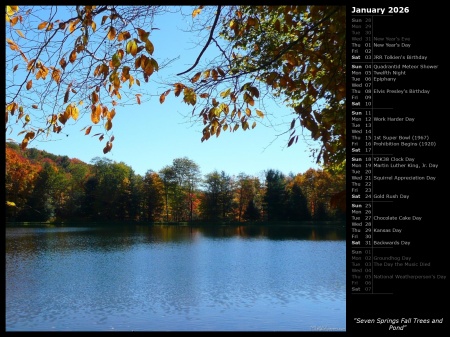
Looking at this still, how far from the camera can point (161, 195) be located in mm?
41875

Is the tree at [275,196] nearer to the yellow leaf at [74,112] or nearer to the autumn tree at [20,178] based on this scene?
the autumn tree at [20,178]

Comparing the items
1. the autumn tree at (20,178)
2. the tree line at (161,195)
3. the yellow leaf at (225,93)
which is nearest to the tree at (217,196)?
the tree line at (161,195)

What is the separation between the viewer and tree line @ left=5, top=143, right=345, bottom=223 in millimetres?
38156

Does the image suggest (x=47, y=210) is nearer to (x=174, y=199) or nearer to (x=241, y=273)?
(x=174, y=199)

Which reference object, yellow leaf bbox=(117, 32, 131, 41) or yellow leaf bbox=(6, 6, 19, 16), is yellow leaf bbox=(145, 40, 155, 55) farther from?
yellow leaf bbox=(6, 6, 19, 16)

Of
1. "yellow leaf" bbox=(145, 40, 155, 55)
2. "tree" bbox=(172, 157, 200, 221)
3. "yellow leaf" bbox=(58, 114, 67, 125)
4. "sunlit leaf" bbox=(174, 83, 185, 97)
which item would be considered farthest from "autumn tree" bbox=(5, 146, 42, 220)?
"yellow leaf" bbox=(145, 40, 155, 55)

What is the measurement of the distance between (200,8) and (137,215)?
41509 mm

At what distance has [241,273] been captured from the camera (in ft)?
50.0

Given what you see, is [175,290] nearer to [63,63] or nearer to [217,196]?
[63,63]

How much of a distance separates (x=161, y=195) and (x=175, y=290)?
29.4 metres

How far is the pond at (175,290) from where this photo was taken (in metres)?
9.97

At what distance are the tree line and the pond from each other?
1689cm

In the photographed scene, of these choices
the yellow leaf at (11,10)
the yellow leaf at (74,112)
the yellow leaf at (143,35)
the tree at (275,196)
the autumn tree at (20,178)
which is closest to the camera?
the yellow leaf at (143,35)

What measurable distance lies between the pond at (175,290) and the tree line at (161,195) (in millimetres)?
16891
